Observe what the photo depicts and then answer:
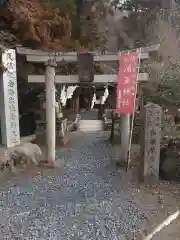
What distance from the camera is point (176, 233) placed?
4.26 m

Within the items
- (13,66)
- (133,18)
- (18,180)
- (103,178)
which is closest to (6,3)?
(13,66)

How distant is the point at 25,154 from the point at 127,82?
10.1ft

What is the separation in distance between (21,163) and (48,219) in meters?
2.99

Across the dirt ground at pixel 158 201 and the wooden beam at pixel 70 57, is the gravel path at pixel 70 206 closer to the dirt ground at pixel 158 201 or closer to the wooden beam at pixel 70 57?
the dirt ground at pixel 158 201

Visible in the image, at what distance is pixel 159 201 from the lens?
203 inches

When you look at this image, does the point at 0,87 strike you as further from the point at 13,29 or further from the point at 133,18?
the point at 133,18

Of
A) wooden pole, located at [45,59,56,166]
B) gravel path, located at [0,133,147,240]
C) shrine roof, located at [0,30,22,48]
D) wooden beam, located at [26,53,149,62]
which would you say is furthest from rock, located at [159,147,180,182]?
shrine roof, located at [0,30,22,48]

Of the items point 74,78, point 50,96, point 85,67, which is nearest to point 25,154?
point 50,96

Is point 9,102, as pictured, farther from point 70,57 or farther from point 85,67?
point 85,67

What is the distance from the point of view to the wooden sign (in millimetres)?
7082

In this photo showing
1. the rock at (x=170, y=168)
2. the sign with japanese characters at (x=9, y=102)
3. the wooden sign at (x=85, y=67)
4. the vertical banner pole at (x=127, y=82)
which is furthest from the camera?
the wooden sign at (x=85, y=67)

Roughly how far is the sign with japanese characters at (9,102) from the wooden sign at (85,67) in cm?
169

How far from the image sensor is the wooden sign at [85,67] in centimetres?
708

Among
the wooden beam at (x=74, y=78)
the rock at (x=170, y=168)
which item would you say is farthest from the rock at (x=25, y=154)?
the rock at (x=170, y=168)
